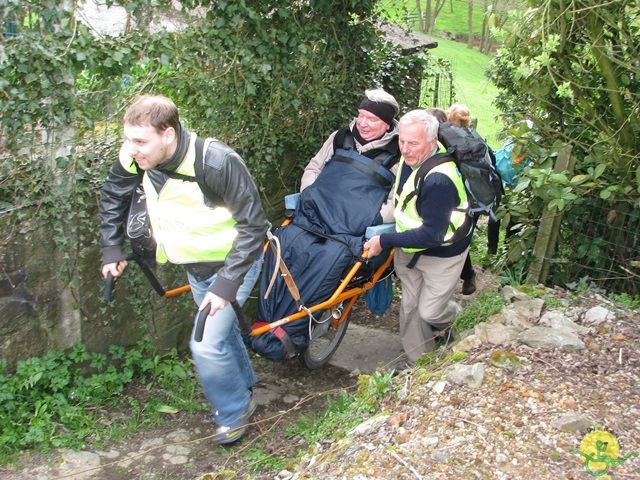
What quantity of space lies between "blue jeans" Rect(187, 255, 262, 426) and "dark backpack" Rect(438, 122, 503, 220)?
144cm

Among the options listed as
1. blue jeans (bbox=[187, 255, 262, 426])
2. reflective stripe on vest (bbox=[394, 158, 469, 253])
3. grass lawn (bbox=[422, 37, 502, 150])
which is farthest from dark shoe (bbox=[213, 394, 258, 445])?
grass lawn (bbox=[422, 37, 502, 150])

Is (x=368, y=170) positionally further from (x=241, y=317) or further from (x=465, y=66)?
(x=465, y=66)

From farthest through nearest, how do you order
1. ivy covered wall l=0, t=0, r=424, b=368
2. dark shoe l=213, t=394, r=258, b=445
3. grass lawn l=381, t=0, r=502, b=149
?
grass lawn l=381, t=0, r=502, b=149
dark shoe l=213, t=394, r=258, b=445
ivy covered wall l=0, t=0, r=424, b=368

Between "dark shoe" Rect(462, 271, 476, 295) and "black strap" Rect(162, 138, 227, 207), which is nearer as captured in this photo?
"black strap" Rect(162, 138, 227, 207)

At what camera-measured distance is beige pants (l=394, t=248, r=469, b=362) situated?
452cm

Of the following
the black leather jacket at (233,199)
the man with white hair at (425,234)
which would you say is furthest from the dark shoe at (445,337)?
the black leather jacket at (233,199)

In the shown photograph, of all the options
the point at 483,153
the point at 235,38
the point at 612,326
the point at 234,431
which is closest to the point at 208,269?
the point at 234,431

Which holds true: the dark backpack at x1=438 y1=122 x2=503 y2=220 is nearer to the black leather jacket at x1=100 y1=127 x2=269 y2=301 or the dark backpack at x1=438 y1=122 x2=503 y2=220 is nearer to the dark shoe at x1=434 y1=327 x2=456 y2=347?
the dark shoe at x1=434 y1=327 x2=456 y2=347

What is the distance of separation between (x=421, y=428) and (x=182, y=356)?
2.33 metres

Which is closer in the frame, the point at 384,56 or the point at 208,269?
the point at 208,269

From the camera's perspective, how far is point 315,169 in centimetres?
497

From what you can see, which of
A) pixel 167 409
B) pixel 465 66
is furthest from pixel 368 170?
pixel 465 66

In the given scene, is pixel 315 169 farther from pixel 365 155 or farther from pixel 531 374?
pixel 531 374

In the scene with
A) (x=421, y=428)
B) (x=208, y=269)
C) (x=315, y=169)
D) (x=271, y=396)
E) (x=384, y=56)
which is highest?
(x=384, y=56)
